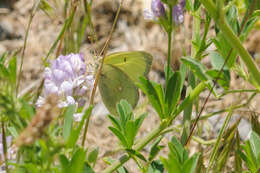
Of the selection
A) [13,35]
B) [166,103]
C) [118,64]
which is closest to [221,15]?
[166,103]

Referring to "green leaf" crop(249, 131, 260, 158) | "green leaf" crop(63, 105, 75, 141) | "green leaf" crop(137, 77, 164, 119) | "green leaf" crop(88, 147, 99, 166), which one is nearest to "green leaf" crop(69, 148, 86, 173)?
"green leaf" crop(63, 105, 75, 141)

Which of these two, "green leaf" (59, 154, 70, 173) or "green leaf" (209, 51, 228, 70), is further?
"green leaf" (209, 51, 228, 70)

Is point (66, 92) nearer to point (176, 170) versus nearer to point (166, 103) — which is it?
point (166, 103)

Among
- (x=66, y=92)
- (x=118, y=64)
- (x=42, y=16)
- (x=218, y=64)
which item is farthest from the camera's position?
(x=42, y=16)

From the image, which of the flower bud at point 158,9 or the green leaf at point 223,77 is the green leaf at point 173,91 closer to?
the green leaf at point 223,77

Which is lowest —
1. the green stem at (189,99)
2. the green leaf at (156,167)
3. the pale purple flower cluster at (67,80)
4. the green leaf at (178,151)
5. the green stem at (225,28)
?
the green leaf at (156,167)

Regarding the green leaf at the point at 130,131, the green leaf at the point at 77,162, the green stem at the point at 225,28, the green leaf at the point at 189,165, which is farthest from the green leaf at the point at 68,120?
the green stem at the point at 225,28

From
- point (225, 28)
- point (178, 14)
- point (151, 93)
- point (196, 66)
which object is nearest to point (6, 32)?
point (178, 14)

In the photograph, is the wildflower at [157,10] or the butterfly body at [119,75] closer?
the wildflower at [157,10]

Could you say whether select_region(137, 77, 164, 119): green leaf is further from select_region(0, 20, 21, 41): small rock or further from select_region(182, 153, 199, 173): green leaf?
select_region(0, 20, 21, 41): small rock
